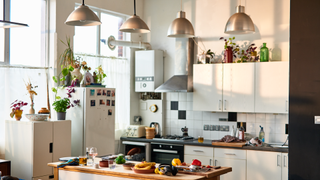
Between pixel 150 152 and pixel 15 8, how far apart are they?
3.06m

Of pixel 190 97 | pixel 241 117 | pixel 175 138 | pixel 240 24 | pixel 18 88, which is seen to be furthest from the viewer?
pixel 190 97

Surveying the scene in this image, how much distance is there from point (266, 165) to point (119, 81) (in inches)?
113

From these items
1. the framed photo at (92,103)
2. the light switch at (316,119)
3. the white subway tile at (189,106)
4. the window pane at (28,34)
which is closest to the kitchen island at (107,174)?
the light switch at (316,119)

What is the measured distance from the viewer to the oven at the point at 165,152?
18.7ft

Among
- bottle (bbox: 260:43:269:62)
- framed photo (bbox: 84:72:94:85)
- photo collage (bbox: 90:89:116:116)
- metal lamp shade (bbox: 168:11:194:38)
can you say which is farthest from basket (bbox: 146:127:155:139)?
metal lamp shade (bbox: 168:11:194:38)

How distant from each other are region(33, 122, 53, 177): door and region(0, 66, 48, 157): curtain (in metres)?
0.53

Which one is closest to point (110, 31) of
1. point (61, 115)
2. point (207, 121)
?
point (61, 115)

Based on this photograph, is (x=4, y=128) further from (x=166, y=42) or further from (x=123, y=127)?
(x=166, y=42)

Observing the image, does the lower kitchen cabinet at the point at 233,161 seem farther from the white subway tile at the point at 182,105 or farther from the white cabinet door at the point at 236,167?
the white subway tile at the point at 182,105

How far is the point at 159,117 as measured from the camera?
6469 millimetres

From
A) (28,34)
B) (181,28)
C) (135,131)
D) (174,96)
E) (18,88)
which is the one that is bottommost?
(135,131)

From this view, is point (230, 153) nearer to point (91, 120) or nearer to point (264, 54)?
point (264, 54)

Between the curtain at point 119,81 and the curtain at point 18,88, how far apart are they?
1.05 meters

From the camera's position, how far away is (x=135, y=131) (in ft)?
20.3
